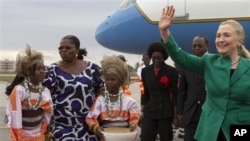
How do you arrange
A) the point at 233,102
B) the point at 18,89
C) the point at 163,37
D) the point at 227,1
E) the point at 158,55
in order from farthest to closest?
the point at 227,1, the point at 158,55, the point at 18,89, the point at 163,37, the point at 233,102

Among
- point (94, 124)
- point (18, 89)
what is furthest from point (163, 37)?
point (18, 89)

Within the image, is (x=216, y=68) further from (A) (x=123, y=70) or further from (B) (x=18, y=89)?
(B) (x=18, y=89)

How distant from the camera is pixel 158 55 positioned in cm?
627

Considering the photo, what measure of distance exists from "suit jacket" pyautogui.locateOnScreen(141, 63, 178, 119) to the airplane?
14.5ft

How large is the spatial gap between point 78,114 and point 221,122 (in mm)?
1380

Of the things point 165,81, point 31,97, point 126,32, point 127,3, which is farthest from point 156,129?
point 127,3

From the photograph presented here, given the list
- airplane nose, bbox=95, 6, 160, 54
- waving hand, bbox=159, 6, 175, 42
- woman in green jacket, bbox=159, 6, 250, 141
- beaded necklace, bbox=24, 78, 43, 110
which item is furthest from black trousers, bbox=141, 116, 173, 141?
airplane nose, bbox=95, 6, 160, 54

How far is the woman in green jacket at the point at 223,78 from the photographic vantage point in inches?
133

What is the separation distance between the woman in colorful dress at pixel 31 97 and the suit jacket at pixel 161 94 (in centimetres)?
A: 209

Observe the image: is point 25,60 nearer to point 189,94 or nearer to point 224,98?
point 224,98

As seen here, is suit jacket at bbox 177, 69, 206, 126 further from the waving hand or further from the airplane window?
the airplane window

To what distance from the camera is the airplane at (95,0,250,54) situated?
10.8 meters

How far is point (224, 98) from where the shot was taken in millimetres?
3398

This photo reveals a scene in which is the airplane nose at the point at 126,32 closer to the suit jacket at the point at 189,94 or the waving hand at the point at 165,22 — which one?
the suit jacket at the point at 189,94
